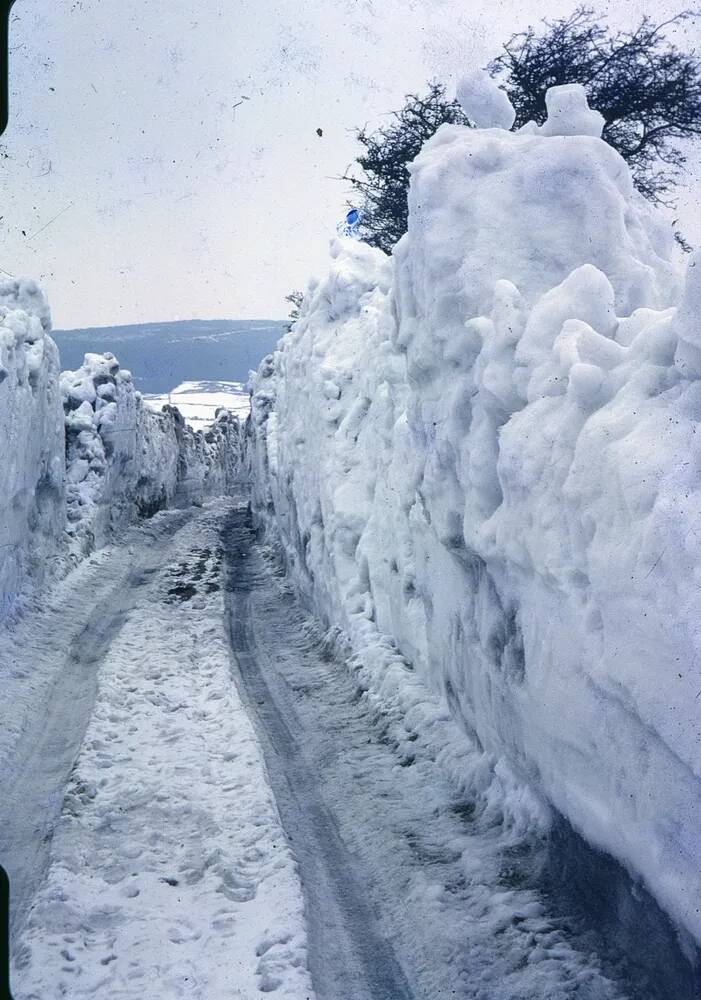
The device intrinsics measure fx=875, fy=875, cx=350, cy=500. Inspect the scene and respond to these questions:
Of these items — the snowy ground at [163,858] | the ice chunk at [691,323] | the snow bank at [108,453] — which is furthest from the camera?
the snow bank at [108,453]

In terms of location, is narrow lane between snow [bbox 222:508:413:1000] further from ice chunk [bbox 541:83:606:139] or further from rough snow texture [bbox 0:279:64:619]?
ice chunk [bbox 541:83:606:139]

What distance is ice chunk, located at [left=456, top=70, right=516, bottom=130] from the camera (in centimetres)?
782

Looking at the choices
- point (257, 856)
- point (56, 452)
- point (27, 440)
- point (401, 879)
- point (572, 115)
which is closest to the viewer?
point (401, 879)

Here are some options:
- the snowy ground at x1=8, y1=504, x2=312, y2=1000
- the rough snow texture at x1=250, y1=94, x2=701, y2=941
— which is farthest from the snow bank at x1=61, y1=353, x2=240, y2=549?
the rough snow texture at x1=250, y1=94, x2=701, y2=941

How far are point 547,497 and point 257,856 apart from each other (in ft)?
9.35

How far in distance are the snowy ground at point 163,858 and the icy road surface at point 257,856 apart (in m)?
0.02

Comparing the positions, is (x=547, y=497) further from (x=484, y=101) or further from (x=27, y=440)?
Answer: (x=27, y=440)

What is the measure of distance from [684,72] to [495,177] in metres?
11.2

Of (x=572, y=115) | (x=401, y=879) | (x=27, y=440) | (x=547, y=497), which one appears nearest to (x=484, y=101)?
(x=572, y=115)

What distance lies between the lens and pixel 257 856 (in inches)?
213

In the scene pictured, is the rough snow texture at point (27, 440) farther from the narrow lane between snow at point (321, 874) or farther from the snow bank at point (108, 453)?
the narrow lane between snow at point (321, 874)

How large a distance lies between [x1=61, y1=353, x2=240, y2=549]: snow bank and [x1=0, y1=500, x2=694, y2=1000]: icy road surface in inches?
413

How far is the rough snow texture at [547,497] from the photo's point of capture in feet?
11.8

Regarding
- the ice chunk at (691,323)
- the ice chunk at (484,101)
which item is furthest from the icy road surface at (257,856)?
the ice chunk at (484,101)
